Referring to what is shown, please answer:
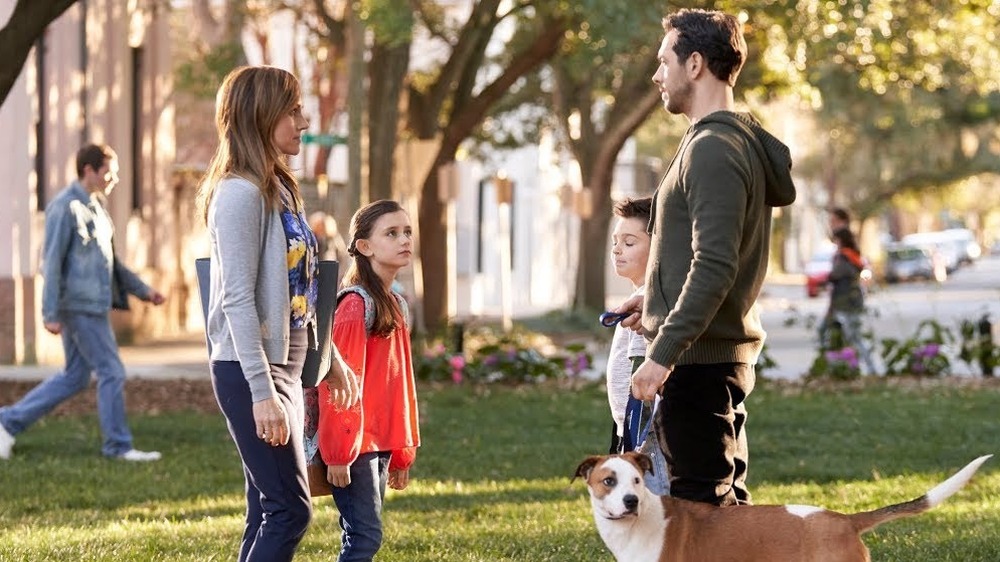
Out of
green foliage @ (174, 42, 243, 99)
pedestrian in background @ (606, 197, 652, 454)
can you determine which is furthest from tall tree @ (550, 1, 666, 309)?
pedestrian in background @ (606, 197, 652, 454)

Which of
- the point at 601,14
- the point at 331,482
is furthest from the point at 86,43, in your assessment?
the point at 331,482

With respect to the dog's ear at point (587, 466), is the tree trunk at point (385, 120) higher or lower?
higher

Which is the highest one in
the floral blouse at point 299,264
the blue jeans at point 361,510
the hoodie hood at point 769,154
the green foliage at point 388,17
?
the green foliage at point 388,17

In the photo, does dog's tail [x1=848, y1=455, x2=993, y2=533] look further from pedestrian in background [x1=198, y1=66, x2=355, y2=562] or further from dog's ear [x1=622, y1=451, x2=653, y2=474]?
pedestrian in background [x1=198, y1=66, x2=355, y2=562]

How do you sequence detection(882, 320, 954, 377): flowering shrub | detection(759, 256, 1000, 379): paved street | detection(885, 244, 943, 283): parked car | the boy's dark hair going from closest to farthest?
the boy's dark hair → detection(882, 320, 954, 377): flowering shrub → detection(759, 256, 1000, 379): paved street → detection(885, 244, 943, 283): parked car

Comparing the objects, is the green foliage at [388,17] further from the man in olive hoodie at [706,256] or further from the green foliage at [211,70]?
the man in olive hoodie at [706,256]

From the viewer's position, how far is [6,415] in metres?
10.8

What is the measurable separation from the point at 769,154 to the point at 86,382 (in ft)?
22.0

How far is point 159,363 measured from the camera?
20.2m

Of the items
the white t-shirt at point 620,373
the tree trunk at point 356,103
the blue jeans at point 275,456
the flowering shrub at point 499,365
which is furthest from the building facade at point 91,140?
the blue jeans at point 275,456

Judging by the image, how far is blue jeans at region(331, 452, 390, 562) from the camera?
561 centimetres

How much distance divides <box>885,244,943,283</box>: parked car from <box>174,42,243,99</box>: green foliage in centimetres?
3703

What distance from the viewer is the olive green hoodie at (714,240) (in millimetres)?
4789

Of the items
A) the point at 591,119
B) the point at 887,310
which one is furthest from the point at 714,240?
the point at 887,310
